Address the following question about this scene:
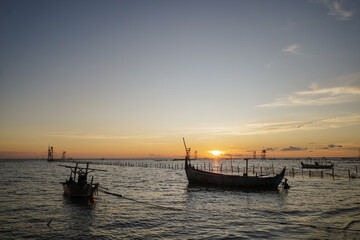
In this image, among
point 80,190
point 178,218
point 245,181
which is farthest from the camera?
point 245,181

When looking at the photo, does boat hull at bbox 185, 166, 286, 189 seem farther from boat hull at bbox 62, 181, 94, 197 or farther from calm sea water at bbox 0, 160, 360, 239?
boat hull at bbox 62, 181, 94, 197

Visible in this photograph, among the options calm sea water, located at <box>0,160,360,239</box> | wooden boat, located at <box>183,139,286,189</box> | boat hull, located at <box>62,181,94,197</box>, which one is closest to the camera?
calm sea water, located at <box>0,160,360,239</box>

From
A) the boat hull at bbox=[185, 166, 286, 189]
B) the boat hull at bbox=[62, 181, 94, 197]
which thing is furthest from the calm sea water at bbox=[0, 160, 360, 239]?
the boat hull at bbox=[185, 166, 286, 189]

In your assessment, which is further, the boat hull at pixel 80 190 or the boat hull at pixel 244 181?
the boat hull at pixel 244 181

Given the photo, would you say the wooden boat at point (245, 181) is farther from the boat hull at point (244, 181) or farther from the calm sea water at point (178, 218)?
the calm sea water at point (178, 218)

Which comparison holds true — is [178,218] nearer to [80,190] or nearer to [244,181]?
[80,190]

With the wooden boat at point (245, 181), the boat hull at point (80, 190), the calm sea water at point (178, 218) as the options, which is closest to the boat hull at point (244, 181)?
Result: the wooden boat at point (245, 181)

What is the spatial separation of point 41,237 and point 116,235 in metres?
4.99

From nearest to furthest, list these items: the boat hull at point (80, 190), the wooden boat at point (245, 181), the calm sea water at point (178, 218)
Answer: the calm sea water at point (178, 218), the boat hull at point (80, 190), the wooden boat at point (245, 181)

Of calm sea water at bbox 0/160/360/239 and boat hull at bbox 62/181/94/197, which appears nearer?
calm sea water at bbox 0/160/360/239

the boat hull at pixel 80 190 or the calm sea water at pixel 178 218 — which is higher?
the boat hull at pixel 80 190

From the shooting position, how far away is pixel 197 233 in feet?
53.3

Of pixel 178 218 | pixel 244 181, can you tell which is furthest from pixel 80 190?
pixel 244 181

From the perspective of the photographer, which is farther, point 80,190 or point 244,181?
point 244,181
